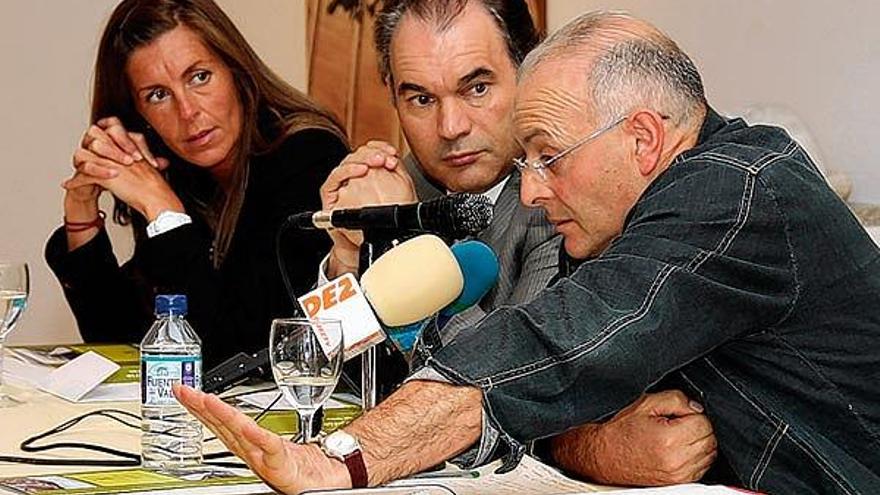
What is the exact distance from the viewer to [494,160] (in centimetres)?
208

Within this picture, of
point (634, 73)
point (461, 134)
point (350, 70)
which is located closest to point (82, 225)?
point (461, 134)

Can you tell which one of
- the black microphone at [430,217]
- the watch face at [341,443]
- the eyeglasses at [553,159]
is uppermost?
the eyeglasses at [553,159]

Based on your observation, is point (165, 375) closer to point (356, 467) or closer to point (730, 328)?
point (356, 467)

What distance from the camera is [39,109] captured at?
4.13 metres

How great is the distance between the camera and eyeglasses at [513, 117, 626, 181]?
1516 millimetres

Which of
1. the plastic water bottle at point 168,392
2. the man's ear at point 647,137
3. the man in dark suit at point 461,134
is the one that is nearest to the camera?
the man's ear at point 647,137

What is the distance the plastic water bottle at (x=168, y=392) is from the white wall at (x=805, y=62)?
133 centimetres

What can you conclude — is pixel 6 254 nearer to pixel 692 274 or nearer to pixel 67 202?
pixel 67 202

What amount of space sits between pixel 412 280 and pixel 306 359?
0.14m

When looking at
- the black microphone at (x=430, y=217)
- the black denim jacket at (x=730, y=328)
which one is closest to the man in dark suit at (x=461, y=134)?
the black microphone at (x=430, y=217)

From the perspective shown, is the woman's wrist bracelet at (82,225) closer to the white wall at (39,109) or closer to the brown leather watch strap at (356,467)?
the white wall at (39,109)

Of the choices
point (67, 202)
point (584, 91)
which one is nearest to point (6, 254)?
point (67, 202)

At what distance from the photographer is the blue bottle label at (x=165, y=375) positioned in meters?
1.71

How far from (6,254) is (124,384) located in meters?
2.07
